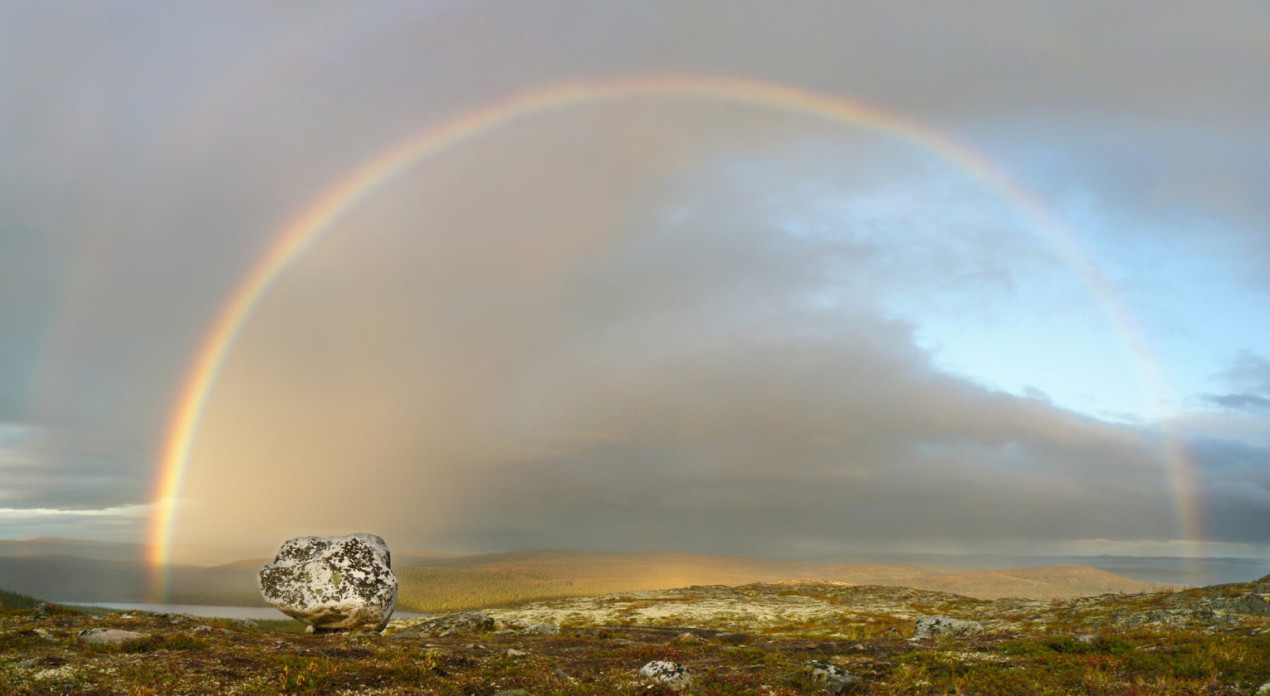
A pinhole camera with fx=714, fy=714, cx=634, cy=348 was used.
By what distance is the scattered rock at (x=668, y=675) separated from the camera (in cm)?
2200

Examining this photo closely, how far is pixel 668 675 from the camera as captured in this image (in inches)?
890

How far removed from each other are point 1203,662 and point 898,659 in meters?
9.08

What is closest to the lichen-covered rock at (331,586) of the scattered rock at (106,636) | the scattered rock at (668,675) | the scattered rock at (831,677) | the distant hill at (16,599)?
the scattered rock at (106,636)

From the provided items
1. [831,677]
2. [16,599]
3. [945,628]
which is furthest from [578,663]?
[16,599]

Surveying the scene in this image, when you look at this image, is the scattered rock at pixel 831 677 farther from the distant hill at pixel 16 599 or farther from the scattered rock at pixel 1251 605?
the distant hill at pixel 16 599

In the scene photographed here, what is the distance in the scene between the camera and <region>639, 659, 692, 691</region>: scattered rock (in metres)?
22.0

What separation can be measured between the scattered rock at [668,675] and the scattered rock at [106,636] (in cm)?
1859

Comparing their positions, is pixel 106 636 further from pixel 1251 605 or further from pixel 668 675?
pixel 1251 605

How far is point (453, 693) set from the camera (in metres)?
20.5

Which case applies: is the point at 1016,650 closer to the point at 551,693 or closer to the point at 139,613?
the point at 551,693

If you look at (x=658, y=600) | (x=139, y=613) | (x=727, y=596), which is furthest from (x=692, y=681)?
(x=727, y=596)

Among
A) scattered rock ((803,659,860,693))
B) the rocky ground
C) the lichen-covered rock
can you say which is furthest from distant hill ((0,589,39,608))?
scattered rock ((803,659,860,693))

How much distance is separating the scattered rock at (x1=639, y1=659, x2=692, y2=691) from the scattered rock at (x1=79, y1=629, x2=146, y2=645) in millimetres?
18586

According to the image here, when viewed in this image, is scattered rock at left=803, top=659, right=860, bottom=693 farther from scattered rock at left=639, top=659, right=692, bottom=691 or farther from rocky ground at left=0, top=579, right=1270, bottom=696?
scattered rock at left=639, top=659, right=692, bottom=691
